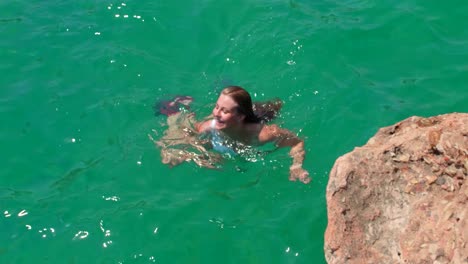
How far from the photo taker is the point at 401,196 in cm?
449

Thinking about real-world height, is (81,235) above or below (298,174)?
below

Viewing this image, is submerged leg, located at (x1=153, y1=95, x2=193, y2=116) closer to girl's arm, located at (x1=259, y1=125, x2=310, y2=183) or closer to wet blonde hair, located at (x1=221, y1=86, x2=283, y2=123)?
wet blonde hair, located at (x1=221, y1=86, x2=283, y2=123)

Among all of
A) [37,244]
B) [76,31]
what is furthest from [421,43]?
[37,244]

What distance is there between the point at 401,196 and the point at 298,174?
1588 mm

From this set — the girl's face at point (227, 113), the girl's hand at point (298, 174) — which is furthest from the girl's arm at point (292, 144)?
the girl's face at point (227, 113)

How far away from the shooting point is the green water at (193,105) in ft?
18.7

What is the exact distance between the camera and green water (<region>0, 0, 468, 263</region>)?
5.69 metres

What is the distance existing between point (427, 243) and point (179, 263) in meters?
2.37

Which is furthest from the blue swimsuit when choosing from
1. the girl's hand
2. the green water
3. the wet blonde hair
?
the girl's hand

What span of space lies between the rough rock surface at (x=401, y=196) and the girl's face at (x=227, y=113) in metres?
1.81

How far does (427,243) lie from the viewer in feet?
13.6

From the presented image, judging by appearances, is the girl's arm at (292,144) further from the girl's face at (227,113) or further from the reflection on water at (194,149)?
the girl's face at (227,113)

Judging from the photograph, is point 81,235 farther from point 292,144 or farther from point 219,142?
point 292,144

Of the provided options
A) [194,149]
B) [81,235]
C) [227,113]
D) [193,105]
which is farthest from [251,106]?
[81,235]
